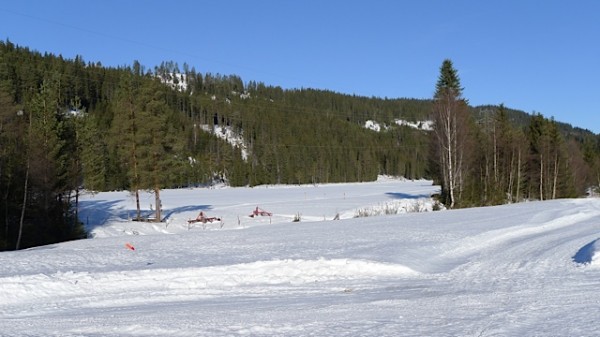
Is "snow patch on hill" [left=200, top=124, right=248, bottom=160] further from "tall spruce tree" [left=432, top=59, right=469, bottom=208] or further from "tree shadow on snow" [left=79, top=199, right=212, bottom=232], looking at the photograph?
"tall spruce tree" [left=432, top=59, right=469, bottom=208]

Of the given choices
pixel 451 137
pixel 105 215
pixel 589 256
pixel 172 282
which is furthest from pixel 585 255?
pixel 105 215

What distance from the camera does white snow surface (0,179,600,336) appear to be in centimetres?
676

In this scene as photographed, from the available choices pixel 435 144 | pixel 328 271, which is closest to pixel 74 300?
pixel 328 271

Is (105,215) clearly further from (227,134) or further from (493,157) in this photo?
(227,134)

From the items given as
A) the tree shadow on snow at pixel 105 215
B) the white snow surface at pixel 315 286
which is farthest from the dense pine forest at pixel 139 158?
the white snow surface at pixel 315 286

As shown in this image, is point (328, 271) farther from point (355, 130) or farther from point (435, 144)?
point (355, 130)

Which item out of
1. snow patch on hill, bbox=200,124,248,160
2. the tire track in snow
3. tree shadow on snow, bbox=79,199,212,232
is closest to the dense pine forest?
tree shadow on snow, bbox=79,199,212,232

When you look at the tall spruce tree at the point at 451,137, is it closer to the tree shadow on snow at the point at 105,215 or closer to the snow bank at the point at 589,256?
the tree shadow on snow at the point at 105,215

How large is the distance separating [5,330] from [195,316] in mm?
2561

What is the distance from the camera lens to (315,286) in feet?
33.8

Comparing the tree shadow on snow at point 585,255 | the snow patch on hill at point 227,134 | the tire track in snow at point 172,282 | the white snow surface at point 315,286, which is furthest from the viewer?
the snow patch on hill at point 227,134

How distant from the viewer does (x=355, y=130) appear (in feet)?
584

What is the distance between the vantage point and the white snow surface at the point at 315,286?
22.2ft

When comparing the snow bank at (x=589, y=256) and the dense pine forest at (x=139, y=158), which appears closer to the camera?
the snow bank at (x=589, y=256)
